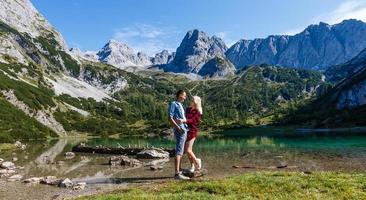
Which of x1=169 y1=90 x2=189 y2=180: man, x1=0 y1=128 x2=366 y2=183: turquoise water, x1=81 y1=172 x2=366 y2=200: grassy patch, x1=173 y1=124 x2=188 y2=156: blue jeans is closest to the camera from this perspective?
x1=81 y1=172 x2=366 y2=200: grassy patch

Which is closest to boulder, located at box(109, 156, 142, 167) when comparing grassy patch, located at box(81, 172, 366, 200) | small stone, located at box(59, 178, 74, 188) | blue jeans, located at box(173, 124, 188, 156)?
small stone, located at box(59, 178, 74, 188)

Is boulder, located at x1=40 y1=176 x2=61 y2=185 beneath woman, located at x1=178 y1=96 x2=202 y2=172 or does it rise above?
beneath

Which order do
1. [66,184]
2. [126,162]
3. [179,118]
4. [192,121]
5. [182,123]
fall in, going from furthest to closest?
[126,162]
[66,184]
[192,121]
[182,123]
[179,118]

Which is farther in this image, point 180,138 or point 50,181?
point 50,181

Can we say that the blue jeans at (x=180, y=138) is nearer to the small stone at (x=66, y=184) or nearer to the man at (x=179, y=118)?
the man at (x=179, y=118)

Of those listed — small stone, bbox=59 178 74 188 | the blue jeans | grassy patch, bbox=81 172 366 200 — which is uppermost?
the blue jeans

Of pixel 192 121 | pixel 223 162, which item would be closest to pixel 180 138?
A: pixel 192 121

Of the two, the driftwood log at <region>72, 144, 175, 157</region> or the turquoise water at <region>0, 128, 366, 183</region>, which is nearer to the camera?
the turquoise water at <region>0, 128, 366, 183</region>

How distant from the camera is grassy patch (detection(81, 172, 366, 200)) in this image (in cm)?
1767

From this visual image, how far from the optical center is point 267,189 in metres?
19.1

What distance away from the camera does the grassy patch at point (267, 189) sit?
1767 cm

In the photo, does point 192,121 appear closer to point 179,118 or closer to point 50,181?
point 179,118

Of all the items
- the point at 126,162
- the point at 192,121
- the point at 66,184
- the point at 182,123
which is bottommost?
the point at 66,184

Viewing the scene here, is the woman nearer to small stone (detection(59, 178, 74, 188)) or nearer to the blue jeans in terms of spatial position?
the blue jeans
